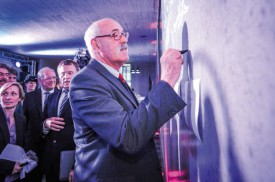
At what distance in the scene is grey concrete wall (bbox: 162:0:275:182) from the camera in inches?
12.3

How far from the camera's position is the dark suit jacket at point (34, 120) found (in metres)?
2.30

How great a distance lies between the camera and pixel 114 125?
737 mm

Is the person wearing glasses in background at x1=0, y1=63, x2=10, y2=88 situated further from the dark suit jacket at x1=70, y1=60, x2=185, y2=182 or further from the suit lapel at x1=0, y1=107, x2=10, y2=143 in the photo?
the dark suit jacket at x1=70, y1=60, x2=185, y2=182

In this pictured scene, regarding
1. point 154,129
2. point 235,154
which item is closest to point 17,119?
point 154,129

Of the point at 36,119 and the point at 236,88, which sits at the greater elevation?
the point at 236,88

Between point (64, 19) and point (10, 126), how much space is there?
14.4 feet

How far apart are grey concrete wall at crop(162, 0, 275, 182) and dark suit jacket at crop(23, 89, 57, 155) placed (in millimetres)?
1923

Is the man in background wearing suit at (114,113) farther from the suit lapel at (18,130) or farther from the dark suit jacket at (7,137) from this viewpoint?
the suit lapel at (18,130)

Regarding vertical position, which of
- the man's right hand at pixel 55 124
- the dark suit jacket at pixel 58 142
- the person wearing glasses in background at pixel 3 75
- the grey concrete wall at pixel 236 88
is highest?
the person wearing glasses in background at pixel 3 75

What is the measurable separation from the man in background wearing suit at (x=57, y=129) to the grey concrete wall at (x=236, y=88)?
5.06ft

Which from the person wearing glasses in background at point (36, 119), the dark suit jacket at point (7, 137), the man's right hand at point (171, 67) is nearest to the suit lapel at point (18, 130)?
the dark suit jacket at point (7, 137)

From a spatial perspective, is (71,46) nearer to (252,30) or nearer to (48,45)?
(48,45)

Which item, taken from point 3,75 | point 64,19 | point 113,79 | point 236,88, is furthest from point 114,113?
point 64,19

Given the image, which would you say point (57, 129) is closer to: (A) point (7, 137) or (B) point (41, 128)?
(B) point (41, 128)
